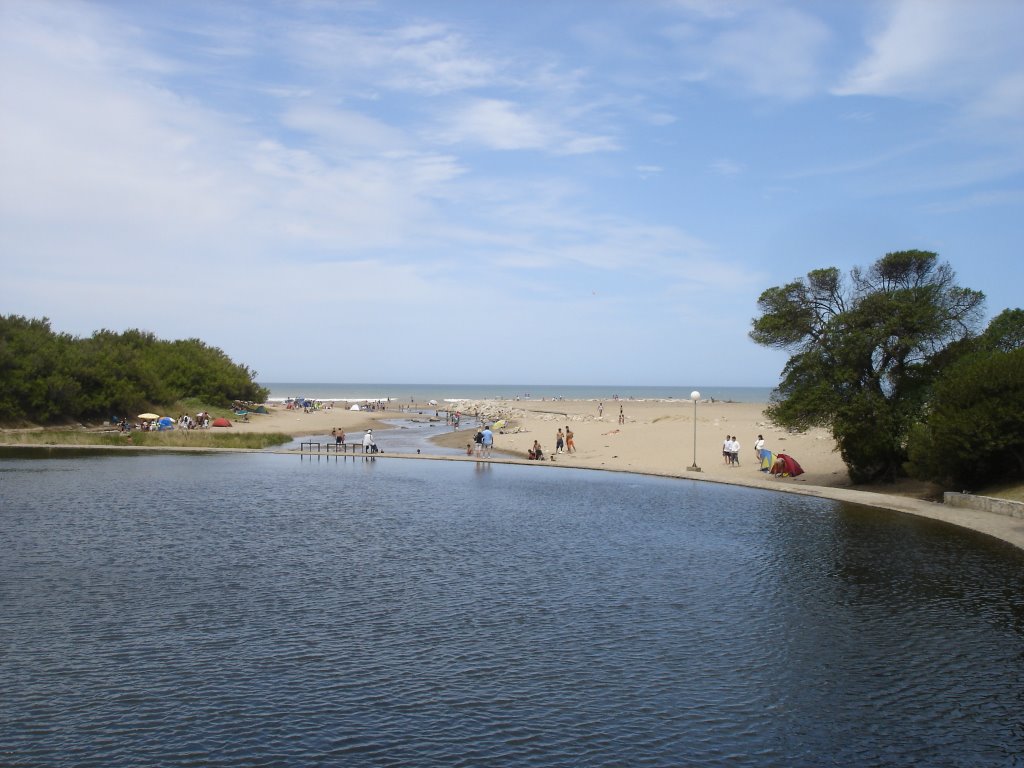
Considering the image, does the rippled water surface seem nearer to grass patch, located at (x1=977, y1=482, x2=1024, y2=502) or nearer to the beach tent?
grass patch, located at (x1=977, y1=482, x2=1024, y2=502)

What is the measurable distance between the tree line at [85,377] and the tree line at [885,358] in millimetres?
53821

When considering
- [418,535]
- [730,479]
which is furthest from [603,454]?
[418,535]

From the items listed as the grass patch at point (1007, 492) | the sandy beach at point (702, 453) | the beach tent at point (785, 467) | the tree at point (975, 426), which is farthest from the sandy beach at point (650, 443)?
the grass patch at point (1007, 492)

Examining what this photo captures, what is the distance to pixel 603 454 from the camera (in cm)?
5138

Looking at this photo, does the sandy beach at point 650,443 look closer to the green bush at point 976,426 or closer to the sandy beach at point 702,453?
the sandy beach at point 702,453

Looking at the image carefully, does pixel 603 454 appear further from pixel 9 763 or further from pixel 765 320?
pixel 9 763

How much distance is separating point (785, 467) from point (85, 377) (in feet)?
183

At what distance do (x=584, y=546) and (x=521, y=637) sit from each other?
837 centimetres

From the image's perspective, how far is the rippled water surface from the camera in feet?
35.2

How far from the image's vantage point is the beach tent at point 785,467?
127 feet

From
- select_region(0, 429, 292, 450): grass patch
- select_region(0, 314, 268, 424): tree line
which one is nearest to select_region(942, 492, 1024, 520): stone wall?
select_region(0, 429, 292, 450): grass patch

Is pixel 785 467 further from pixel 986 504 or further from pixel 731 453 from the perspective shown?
pixel 986 504

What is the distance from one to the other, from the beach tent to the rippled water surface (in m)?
11.5

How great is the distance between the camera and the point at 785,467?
38844 millimetres
